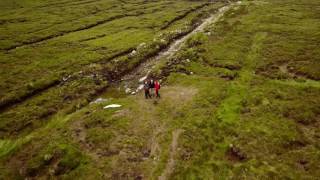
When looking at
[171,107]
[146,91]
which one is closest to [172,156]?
[171,107]

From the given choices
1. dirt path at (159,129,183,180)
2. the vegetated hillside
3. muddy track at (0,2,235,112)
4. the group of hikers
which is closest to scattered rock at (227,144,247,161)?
the vegetated hillside

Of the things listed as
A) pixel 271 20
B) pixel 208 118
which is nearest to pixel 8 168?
pixel 208 118

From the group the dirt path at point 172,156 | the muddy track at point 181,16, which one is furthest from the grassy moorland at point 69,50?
the dirt path at point 172,156

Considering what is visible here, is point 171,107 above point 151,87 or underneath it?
underneath

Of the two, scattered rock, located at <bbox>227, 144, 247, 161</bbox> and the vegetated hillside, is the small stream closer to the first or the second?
the vegetated hillside

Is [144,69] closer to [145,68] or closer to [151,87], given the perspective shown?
[145,68]

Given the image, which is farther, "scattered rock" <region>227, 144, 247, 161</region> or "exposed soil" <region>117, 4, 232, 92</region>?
"exposed soil" <region>117, 4, 232, 92</region>

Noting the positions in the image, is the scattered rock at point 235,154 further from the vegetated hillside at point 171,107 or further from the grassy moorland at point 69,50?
the grassy moorland at point 69,50
